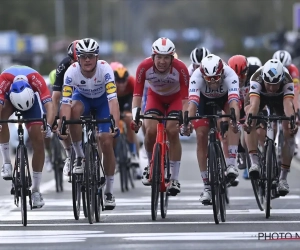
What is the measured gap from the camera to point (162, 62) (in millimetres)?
13273

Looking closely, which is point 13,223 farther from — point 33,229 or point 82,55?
point 82,55

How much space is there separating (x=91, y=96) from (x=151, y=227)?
6.97ft

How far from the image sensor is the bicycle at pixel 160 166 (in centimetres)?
1277

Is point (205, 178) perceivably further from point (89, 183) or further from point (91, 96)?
point (91, 96)

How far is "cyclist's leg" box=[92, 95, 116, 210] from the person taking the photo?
13.1 m

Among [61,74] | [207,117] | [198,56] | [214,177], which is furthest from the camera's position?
[198,56]

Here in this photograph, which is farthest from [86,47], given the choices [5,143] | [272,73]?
[272,73]

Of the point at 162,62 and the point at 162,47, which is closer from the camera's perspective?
the point at 162,47

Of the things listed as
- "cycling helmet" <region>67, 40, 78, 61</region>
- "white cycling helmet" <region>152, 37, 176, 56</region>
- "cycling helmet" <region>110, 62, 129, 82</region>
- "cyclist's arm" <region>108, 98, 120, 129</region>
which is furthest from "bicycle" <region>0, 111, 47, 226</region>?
"cycling helmet" <region>110, 62, 129, 82</region>

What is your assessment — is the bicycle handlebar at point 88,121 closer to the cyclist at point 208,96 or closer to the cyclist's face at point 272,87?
the cyclist at point 208,96

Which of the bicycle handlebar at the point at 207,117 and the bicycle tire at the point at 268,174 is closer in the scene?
the bicycle handlebar at the point at 207,117

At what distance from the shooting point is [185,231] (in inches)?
460

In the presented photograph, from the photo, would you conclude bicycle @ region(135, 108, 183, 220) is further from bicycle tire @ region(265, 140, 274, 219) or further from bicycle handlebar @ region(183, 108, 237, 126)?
bicycle tire @ region(265, 140, 274, 219)

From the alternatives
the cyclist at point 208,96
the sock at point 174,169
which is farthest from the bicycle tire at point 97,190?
the sock at point 174,169
